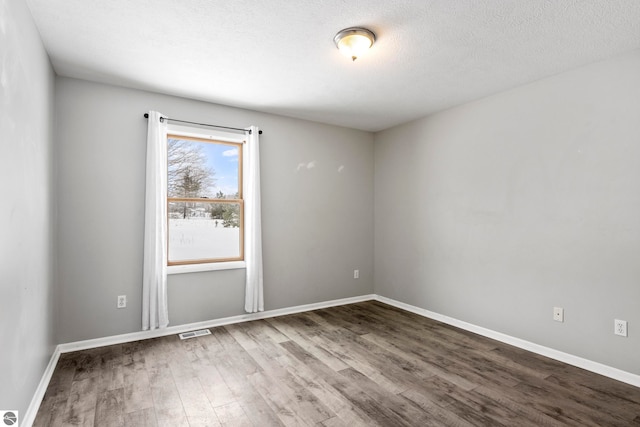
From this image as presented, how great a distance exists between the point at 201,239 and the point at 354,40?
2708mm

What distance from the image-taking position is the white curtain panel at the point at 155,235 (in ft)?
11.2

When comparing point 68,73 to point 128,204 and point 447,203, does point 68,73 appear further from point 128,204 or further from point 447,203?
point 447,203

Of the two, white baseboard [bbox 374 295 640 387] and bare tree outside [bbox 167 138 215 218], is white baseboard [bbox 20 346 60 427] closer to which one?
bare tree outside [bbox 167 138 215 218]

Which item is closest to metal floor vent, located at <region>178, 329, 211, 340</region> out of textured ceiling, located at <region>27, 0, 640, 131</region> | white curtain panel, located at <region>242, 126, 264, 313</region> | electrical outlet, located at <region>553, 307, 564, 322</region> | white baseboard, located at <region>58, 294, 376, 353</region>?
white baseboard, located at <region>58, 294, 376, 353</region>

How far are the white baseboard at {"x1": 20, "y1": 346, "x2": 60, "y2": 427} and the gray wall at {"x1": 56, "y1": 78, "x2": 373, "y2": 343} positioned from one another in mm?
366

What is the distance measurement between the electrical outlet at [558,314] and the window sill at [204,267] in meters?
3.21

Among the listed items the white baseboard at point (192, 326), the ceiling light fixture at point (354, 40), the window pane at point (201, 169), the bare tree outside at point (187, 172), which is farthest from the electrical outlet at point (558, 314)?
the bare tree outside at point (187, 172)

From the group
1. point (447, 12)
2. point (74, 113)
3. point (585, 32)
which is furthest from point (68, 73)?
point (585, 32)

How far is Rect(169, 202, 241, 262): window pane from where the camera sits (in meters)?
3.82

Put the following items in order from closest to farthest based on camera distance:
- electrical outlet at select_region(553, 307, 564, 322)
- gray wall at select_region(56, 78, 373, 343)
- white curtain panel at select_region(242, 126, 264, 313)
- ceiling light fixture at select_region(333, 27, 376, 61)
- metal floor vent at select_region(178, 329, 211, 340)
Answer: ceiling light fixture at select_region(333, 27, 376, 61) < electrical outlet at select_region(553, 307, 564, 322) < gray wall at select_region(56, 78, 373, 343) < metal floor vent at select_region(178, 329, 211, 340) < white curtain panel at select_region(242, 126, 264, 313)

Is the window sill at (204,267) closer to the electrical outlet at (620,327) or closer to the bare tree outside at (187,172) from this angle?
the bare tree outside at (187,172)

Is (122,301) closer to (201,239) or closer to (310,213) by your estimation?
(201,239)

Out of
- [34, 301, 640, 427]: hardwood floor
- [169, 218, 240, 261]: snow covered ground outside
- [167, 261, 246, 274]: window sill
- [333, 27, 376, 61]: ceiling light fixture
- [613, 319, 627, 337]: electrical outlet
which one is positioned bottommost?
[34, 301, 640, 427]: hardwood floor

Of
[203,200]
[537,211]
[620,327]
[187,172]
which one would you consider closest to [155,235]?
[203,200]
